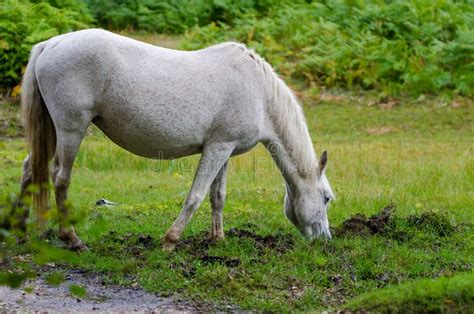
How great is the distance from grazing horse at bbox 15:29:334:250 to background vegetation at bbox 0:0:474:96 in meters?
9.46

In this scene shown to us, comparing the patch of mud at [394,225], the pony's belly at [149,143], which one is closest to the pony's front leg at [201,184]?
the pony's belly at [149,143]

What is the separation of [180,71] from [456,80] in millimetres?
12010

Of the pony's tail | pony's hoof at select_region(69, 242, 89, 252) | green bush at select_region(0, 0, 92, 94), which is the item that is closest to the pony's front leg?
pony's hoof at select_region(69, 242, 89, 252)

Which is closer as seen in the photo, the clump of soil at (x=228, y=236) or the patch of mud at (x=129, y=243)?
the clump of soil at (x=228, y=236)

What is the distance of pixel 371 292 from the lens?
7023 mm

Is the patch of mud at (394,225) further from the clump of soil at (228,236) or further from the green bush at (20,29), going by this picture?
the green bush at (20,29)

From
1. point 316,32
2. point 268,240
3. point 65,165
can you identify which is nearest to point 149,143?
point 65,165

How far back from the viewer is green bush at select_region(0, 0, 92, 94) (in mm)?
17781

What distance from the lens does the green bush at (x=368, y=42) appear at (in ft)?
62.9

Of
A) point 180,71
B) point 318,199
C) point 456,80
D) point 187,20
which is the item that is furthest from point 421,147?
point 187,20

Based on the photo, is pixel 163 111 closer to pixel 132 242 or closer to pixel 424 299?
pixel 132 242

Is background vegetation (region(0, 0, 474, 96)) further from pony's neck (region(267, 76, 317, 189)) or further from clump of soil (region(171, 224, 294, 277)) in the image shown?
Answer: pony's neck (region(267, 76, 317, 189))

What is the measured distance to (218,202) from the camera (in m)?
8.97

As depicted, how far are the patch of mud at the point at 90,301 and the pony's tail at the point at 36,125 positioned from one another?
3.65 ft
